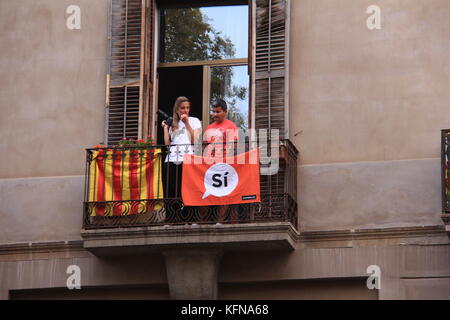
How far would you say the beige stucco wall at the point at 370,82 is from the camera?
17438 mm

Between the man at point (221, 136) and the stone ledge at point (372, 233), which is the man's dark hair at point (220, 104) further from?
the stone ledge at point (372, 233)

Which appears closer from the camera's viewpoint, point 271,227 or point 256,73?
point 271,227

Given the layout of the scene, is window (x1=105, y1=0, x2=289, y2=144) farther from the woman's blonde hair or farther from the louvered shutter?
the woman's blonde hair

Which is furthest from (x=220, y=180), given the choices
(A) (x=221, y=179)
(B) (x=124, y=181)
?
(B) (x=124, y=181)

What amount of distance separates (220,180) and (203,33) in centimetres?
284

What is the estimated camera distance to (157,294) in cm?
1777

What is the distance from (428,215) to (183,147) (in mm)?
3332

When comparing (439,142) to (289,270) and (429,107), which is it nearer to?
(429,107)

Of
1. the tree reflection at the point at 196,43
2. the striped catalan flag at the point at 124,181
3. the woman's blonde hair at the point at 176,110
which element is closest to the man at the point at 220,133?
the woman's blonde hair at the point at 176,110

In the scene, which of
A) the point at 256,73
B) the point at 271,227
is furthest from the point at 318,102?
the point at 271,227

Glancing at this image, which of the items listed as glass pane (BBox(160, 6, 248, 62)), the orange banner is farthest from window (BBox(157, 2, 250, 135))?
the orange banner

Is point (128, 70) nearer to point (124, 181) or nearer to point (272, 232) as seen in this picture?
point (124, 181)

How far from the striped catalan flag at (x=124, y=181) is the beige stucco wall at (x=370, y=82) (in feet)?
6.49

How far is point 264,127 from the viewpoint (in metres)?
17.9
